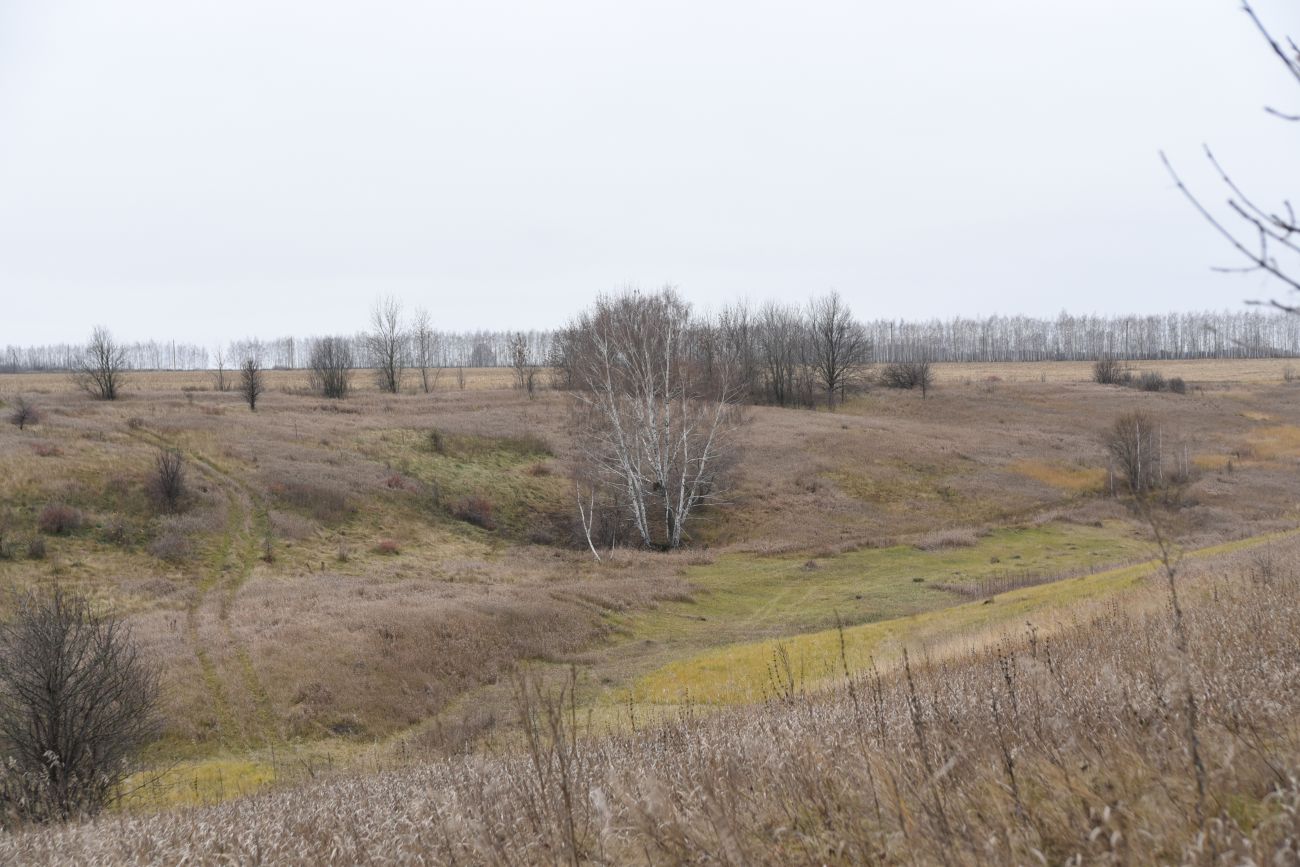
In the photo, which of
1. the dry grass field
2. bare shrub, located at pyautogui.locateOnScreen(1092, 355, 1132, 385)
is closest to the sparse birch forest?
the dry grass field

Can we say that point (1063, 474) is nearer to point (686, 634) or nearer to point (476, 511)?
point (476, 511)

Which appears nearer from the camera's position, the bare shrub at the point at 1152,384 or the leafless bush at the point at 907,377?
the leafless bush at the point at 907,377

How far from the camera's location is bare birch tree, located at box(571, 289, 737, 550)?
4856cm

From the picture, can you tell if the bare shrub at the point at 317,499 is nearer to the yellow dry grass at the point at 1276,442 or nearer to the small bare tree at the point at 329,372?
the small bare tree at the point at 329,372

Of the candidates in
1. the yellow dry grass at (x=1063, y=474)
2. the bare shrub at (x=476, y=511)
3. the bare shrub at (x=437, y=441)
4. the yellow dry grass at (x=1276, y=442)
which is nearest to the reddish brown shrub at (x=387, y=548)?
the bare shrub at (x=476, y=511)

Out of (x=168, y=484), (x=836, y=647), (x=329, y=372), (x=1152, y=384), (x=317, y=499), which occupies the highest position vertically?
(x=329, y=372)

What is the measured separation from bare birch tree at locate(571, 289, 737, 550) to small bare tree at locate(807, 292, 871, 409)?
4696 centimetres

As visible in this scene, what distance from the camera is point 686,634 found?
31219mm

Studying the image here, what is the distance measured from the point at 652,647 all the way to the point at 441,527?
22.2 meters

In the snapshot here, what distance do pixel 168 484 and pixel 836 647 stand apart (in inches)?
1331

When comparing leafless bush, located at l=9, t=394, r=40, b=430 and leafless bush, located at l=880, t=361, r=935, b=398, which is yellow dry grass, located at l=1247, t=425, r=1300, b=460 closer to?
leafless bush, located at l=880, t=361, r=935, b=398

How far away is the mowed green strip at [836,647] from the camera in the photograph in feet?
69.7

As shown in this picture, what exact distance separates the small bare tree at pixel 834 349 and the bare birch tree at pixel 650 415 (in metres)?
47.0

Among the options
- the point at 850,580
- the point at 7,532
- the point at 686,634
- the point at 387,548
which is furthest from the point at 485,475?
the point at 686,634
